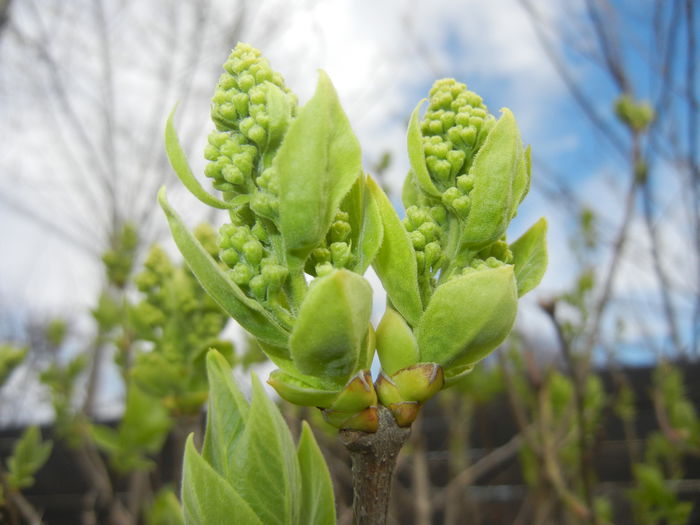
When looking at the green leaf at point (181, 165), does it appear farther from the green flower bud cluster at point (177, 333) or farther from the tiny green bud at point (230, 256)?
the green flower bud cluster at point (177, 333)

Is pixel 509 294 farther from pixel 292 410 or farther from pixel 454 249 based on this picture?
pixel 292 410

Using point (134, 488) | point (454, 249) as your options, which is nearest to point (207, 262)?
point (454, 249)

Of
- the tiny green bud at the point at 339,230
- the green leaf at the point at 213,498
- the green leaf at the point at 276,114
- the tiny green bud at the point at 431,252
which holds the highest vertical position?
the green leaf at the point at 276,114

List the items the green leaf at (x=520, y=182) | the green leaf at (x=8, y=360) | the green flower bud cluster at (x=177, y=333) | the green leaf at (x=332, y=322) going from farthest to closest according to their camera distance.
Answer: the green leaf at (x=8, y=360) → the green flower bud cluster at (x=177, y=333) → the green leaf at (x=520, y=182) → the green leaf at (x=332, y=322)

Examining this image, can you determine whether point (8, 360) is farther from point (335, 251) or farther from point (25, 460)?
point (335, 251)

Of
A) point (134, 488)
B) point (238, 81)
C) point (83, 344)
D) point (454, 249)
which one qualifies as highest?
point (83, 344)

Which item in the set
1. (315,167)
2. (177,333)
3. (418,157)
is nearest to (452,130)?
(418,157)

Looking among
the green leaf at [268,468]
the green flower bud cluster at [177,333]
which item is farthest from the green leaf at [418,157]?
the green flower bud cluster at [177,333]
